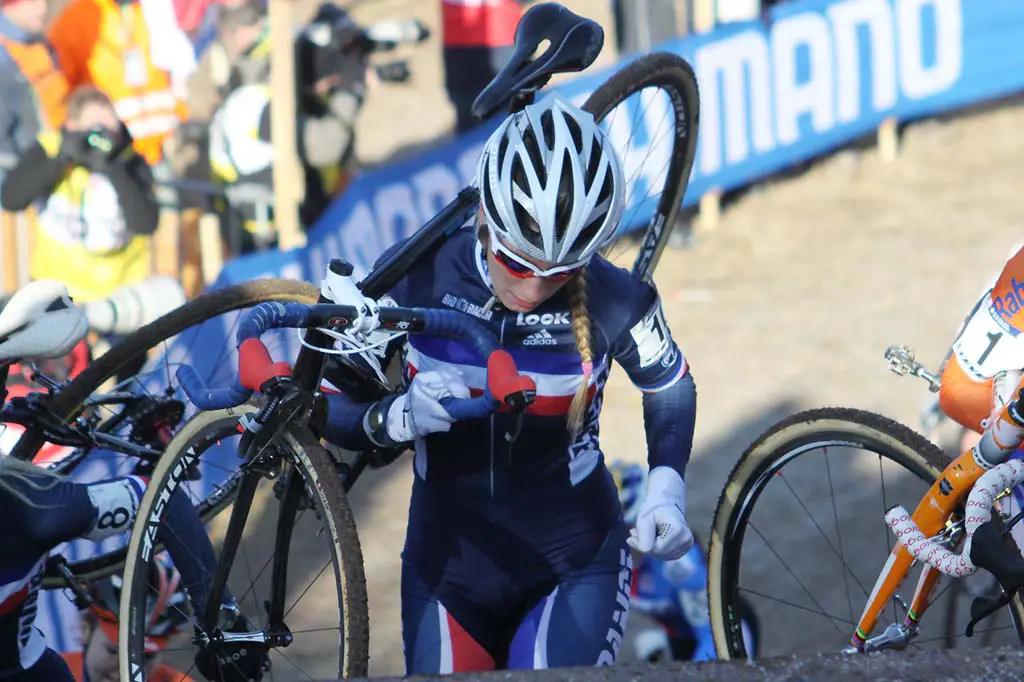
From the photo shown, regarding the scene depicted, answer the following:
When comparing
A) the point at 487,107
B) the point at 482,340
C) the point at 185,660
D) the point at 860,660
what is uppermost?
the point at 487,107

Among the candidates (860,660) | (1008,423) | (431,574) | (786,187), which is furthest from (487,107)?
(786,187)

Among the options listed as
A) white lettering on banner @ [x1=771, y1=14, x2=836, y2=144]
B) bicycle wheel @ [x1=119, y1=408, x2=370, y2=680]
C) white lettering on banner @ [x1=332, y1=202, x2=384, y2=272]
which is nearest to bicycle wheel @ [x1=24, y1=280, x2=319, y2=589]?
bicycle wheel @ [x1=119, y1=408, x2=370, y2=680]

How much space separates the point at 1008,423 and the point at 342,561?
171 centimetres

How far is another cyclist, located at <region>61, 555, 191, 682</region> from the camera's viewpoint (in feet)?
14.6

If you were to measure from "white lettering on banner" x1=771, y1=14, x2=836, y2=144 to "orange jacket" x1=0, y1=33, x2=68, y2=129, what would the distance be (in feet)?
19.3

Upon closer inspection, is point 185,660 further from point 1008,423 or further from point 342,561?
point 1008,423

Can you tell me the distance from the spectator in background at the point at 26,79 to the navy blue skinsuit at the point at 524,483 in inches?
270

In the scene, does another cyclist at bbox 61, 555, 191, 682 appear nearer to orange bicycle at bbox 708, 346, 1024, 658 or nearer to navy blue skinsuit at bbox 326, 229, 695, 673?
navy blue skinsuit at bbox 326, 229, 695, 673

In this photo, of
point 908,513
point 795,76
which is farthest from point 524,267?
point 795,76

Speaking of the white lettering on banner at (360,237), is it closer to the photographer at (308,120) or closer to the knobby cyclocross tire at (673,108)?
the photographer at (308,120)

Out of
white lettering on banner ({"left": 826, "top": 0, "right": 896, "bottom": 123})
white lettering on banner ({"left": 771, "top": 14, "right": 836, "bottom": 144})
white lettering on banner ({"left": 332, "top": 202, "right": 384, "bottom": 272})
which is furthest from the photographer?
white lettering on banner ({"left": 826, "top": 0, "right": 896, "bottom": 123})

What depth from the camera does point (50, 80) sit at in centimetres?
1058

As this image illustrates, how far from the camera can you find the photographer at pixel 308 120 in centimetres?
1030

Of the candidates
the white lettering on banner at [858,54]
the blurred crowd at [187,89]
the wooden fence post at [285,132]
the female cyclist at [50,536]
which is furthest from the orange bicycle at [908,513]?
the white lettering on banner at [858,54]
